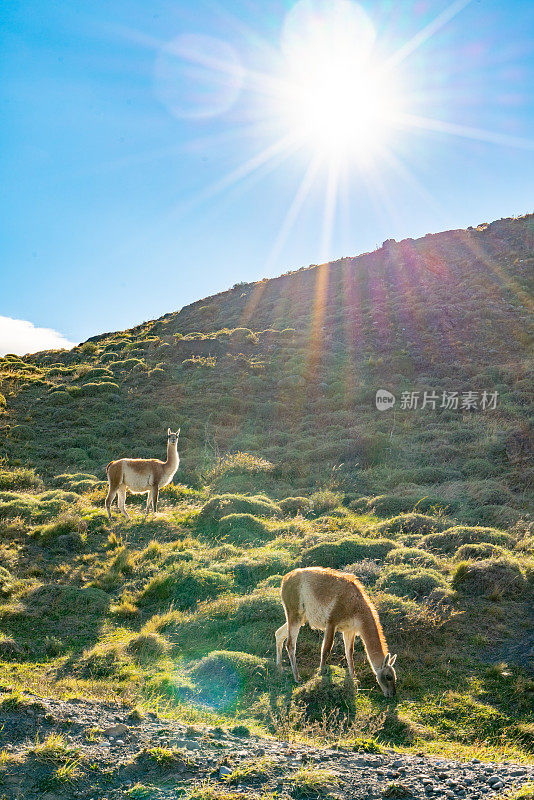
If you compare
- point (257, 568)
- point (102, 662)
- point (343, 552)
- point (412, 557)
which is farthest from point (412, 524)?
point (102, 662)

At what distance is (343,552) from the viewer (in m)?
10.7

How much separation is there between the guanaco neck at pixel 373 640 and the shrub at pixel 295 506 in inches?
338

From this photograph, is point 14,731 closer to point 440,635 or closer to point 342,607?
point 342,607

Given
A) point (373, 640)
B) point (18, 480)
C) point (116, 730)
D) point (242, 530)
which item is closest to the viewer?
point (116, 730)

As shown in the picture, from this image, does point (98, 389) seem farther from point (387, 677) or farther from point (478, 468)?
point (387, 677)

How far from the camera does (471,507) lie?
14.2 metres

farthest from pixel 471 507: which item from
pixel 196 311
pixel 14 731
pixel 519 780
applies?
pixel 196 311

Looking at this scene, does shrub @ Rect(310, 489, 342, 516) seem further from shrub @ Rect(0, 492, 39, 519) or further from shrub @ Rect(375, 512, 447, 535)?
shrub @ Rect(0, 492, 39, 519)

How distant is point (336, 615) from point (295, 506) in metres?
9.11

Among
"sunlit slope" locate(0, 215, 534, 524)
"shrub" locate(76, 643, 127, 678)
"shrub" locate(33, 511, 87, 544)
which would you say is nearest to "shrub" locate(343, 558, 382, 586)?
"shrub" locate(76, 643, 127, 678)

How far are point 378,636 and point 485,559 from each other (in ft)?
15.7

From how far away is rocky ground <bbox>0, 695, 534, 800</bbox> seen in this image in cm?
414

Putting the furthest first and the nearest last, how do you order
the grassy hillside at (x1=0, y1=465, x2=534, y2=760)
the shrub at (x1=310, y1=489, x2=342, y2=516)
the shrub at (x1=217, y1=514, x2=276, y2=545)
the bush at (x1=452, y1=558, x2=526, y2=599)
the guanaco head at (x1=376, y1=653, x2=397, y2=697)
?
1. the shrub at (x1=310, y1=489, x2=342, y2=516)
2. the shrub at (x1=217, y1=514, x2=276, y2=545)
3. the bush at (x1=452, y1=558, x2=526, y2=599)
4. the guanaco head at (x1=376, y1=653, x2=397, y2=697)
5. the grassy hillside at (x1=0, y1=465, x2=534, y2=760)

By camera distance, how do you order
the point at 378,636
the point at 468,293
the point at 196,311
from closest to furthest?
1. the point at 378,636
2. the point at 468,293
3. the point at 196,311
